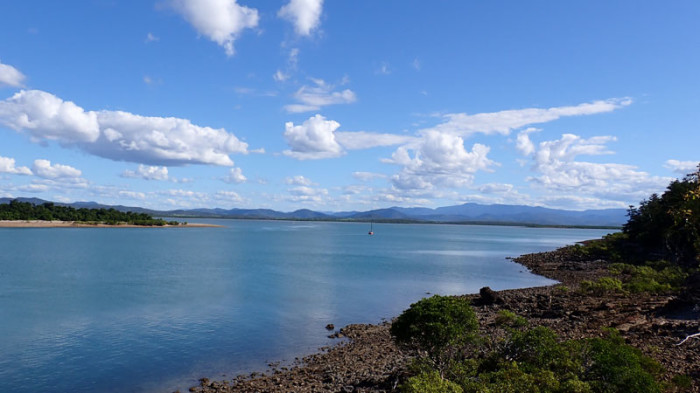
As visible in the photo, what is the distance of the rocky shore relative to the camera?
21797 mm

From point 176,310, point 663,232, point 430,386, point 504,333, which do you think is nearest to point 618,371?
point 430,386

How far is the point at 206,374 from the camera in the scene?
25219 mm

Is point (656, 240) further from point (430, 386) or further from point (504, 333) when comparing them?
point (430, 386)

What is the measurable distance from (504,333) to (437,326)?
13.8 meters

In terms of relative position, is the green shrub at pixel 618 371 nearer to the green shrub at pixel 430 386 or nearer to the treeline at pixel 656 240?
the green shrub at pixel 430 386

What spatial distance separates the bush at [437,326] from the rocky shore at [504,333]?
273cm

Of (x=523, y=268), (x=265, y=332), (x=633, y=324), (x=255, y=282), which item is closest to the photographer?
(x=633, y=324)

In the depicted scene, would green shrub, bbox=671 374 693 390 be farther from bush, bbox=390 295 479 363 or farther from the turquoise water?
the turquoise water

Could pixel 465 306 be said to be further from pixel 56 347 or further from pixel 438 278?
pixel 438 278

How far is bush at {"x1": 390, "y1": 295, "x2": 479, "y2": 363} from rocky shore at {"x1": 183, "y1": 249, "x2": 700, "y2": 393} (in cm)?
273

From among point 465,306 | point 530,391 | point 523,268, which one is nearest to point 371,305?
point 465,306

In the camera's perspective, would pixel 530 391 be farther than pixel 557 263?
No

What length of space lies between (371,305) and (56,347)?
1103 inches

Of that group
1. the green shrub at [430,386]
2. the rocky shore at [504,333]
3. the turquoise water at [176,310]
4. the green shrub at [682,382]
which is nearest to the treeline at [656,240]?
the turquoise water at [176,310]
